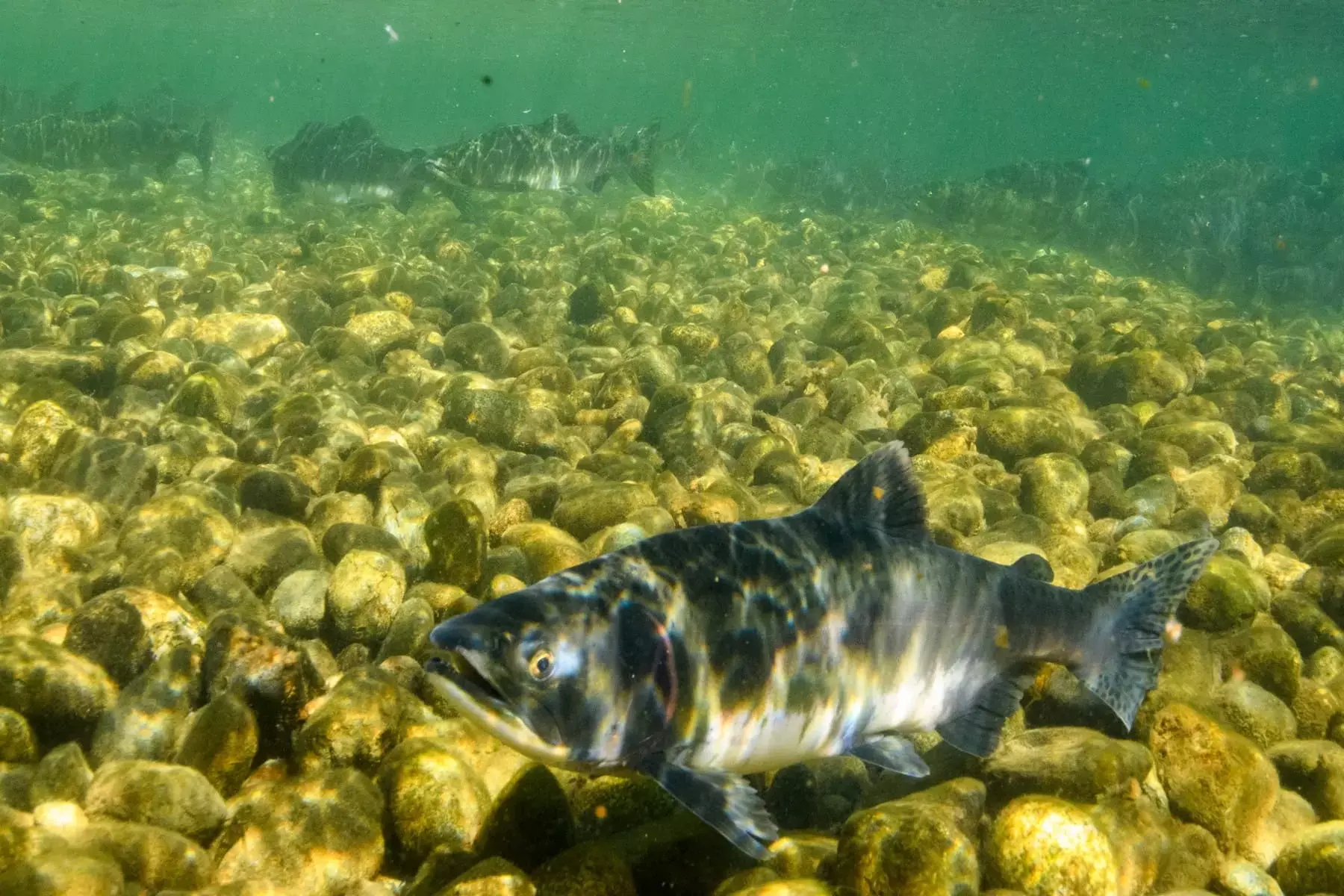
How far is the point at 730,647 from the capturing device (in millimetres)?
2846

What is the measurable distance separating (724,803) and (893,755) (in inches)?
36.1

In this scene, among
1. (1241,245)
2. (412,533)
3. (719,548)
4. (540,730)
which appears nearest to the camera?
(540,730)

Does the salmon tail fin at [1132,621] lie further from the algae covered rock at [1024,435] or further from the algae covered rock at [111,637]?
the algae covered rock at [111,637]

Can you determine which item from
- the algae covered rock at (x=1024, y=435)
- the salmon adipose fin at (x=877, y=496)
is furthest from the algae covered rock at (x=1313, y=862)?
the algae covered rock at (x=1024, y=435)

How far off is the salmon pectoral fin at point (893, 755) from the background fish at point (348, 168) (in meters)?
17.1

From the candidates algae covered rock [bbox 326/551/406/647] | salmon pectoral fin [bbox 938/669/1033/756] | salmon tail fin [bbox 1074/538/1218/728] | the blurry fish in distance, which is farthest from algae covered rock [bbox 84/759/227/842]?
the blurry fish in distance

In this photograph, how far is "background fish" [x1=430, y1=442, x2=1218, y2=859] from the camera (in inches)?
95.9

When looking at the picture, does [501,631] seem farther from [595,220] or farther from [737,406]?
[595,220]

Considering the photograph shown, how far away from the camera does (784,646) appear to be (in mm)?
Answer: 2947

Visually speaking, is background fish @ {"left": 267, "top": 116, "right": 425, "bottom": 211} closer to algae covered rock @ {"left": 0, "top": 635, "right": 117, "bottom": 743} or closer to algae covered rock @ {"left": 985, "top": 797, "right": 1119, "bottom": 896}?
algae covered rock @ {"left": 0, "top": 635, "right": 117, "bottom": 743}

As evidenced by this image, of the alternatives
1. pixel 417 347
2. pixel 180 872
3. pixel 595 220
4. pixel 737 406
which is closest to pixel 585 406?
pixel 737 406

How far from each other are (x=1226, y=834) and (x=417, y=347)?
26.5 ft

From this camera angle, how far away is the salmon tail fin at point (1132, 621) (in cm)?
362

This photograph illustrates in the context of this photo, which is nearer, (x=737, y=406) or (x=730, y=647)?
(x=730, y=647)
